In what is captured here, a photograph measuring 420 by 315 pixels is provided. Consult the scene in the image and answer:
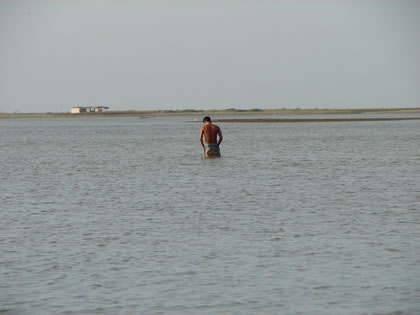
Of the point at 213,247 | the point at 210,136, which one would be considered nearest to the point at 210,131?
the point at 210,136

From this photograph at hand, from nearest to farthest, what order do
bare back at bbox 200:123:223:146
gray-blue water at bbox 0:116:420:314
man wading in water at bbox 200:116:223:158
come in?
gray-blue water at bbox 0:116:420:314, bare back at bbox 200:123:223:146, man wading in water at bbox 200:116:223:158

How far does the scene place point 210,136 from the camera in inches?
1331

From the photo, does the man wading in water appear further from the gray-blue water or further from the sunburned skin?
the gray-blue water

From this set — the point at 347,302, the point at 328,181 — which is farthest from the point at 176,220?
the point at 328,181

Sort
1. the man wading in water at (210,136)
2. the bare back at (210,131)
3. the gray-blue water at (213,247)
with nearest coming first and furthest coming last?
1. the gray-blue water at (213,247)
2. the bare back at (210,131)
3. the man wading in water at (210,136)

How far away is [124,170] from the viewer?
109 ft

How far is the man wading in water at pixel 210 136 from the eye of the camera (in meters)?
32.6

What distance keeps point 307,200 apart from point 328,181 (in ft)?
19.0

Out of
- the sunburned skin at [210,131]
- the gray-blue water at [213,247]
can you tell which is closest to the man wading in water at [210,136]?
the sunburned skin at [210,131]

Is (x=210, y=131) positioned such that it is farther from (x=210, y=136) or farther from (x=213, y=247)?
(x=213, y=247)

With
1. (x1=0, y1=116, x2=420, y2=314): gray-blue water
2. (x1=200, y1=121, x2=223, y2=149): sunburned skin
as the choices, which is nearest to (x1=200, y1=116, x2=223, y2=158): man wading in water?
(x1=200, y1=121, x2=223, y2=149): sunburned skin

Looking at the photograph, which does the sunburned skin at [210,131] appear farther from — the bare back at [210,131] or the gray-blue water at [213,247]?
the gray-blue water at [213,247]

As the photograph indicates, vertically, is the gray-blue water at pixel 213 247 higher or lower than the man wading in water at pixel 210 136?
lower

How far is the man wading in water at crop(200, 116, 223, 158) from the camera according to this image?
107 feet
